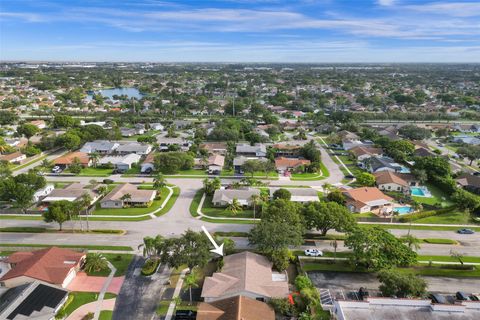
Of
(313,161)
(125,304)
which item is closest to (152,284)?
(125,304)

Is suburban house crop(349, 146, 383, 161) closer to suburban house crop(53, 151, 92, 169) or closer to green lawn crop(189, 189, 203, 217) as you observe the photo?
green lawn crop(189, 189, 203, 217)

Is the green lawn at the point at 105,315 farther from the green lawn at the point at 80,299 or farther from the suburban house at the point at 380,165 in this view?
the suburban house at the point at 380,165

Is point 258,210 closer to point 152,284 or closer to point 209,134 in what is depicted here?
point 152,284

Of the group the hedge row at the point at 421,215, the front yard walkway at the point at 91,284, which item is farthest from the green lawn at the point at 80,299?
the hedge row at the point at 421,215

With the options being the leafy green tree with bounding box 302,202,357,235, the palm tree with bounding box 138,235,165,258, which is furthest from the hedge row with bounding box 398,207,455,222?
the palm tree with bounding box 138,235,165,258

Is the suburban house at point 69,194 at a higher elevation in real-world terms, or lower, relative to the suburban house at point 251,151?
lower

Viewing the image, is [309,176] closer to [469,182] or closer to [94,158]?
[469,182]
